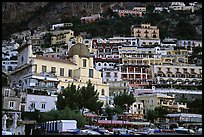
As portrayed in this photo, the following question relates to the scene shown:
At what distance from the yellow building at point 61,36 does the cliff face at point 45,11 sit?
2033 cm

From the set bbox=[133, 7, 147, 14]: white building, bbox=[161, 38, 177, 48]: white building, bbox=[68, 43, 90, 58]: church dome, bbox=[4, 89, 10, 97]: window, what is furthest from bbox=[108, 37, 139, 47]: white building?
bbox=[4, 89, 10, 97]: window

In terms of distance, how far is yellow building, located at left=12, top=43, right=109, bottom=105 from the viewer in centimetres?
5000

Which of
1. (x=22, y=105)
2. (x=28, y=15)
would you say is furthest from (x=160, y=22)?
(x=22, y=105)

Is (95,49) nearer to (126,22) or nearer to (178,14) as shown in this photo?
(126,22)

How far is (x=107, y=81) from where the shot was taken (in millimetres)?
67500

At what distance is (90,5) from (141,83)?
58.5m

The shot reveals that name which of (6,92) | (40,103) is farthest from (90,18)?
(6,92)

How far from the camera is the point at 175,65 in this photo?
78.0 m

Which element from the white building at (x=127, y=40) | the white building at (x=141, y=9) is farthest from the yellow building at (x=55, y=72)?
the white building at (x=141, y=9)

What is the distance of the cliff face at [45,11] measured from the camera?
412 feet

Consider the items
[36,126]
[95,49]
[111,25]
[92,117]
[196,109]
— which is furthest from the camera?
[111,25]

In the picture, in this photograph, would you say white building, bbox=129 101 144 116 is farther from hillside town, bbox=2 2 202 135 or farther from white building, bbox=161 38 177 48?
white building, bbox=161 38 177 48

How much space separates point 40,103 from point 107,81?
23738 millimetres

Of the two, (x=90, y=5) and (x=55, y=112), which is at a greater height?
(x=90, y=5)
